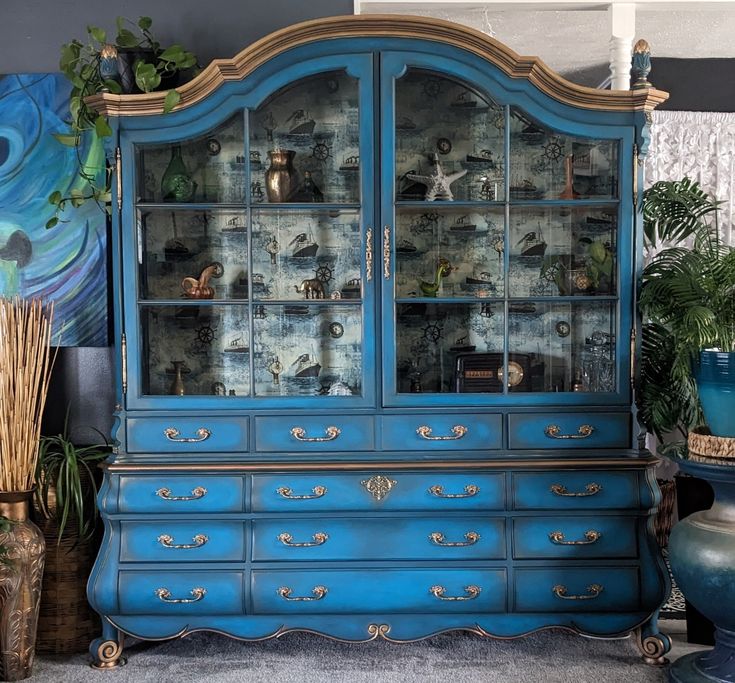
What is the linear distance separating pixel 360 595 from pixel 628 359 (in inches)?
50.2

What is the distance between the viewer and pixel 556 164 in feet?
10.1

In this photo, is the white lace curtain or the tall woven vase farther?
the white lace curtain

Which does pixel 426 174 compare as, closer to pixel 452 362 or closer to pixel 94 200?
pixel 452 362

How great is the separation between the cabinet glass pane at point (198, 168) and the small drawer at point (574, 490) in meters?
1.47

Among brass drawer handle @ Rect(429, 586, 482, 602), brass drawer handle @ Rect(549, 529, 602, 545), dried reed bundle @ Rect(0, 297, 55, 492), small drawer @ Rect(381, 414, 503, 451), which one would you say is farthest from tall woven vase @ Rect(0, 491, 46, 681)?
brass drawer handle @ Rect(549, 529, 602, 545)

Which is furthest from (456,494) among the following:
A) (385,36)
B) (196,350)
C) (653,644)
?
(385,36)

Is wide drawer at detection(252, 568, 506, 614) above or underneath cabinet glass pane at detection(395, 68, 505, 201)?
underneath

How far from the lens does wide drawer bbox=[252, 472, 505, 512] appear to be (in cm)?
297

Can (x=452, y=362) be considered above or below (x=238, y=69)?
below

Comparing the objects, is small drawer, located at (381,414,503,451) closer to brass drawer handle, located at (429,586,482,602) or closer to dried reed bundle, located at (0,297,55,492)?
brass drawer handle, located at (429,586,482,602)

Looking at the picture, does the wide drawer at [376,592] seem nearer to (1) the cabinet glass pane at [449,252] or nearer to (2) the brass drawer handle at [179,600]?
(2) the brass drawer handle at [179,600]

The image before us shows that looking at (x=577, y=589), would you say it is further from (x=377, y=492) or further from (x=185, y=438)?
(x=185, y=438)

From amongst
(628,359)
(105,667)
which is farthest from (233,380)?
(628,359)

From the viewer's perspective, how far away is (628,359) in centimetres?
305
